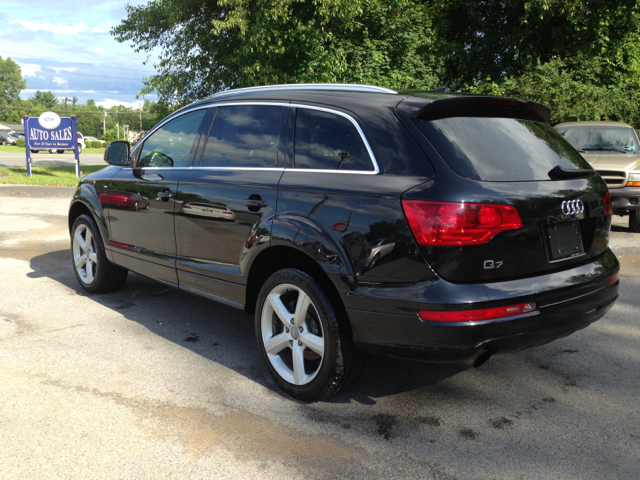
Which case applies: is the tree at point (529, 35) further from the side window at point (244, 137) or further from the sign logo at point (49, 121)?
the side window at point (244, 137)

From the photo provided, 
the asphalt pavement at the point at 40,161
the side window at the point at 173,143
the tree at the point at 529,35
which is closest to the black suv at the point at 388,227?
the side window at the point at 173,143

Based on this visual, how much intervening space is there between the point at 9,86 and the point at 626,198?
525 ft

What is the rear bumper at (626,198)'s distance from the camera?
908cm

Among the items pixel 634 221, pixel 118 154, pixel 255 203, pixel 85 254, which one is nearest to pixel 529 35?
pixel 634 221

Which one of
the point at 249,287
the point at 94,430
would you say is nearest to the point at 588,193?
the point at 249,287

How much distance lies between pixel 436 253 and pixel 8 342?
11.2 feet

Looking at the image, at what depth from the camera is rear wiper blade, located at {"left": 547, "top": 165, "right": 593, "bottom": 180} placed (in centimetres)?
319

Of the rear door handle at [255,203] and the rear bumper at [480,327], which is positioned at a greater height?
the rear door handle at [255,203]

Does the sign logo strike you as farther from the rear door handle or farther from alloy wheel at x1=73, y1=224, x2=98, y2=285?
the rear door handle

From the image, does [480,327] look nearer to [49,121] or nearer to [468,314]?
[468,314]

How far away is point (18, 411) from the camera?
3.30 m

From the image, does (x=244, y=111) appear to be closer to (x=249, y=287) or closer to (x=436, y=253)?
(x=249, y=287)

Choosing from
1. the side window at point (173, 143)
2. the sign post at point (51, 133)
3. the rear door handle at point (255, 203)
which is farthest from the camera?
the sign post at point (51, 133)

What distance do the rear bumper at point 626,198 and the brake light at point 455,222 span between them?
7.33 metres
